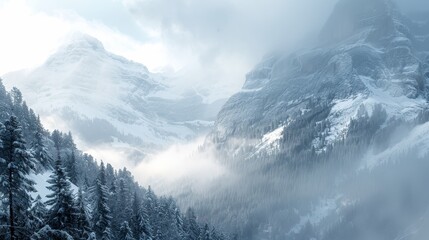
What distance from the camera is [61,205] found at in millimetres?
41469

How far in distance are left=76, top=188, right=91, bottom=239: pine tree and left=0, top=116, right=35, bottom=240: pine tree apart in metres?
7.54

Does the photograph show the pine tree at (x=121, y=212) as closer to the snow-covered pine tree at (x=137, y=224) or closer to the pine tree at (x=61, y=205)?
the snow-covered pine tree at (x=137, y=224)

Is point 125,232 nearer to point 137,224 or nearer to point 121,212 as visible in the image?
point 137,224

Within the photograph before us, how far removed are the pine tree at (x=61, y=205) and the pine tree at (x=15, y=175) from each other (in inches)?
170

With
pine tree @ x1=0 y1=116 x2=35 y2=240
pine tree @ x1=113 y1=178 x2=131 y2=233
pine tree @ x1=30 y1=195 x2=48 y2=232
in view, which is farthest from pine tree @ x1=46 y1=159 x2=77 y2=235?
pine tree @ x1=113 y1=178 x2=131 y2=233

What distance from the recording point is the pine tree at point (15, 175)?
3550 cm

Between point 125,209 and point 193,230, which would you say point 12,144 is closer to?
point 125,209

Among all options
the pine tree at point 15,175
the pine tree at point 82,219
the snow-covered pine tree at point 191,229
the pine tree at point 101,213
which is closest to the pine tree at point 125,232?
the pine tree at point 101,213

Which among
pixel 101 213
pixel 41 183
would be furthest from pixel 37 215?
pixel 41 183

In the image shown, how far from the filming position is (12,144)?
3619 centimetres

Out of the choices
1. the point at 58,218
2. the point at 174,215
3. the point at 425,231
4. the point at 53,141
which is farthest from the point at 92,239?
the point at 425,231

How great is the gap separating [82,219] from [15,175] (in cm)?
1076

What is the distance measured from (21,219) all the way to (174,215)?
282ft

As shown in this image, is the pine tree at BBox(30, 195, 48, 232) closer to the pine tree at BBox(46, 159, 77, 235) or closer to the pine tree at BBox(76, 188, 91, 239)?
the pine tree at BBox(46, 159, 77, 235)
